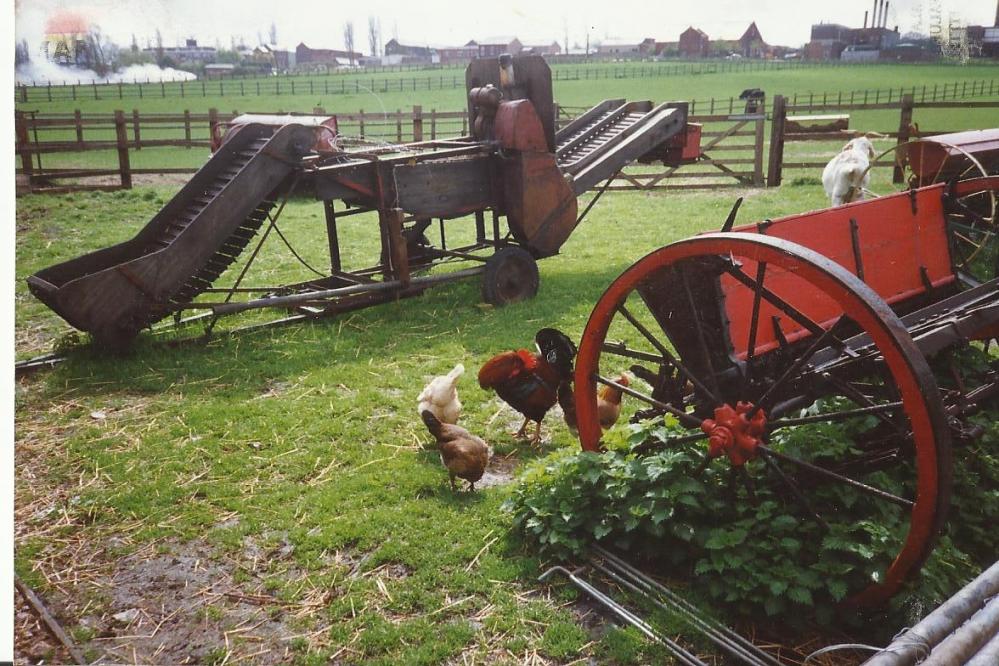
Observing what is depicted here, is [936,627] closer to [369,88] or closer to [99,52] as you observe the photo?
[99,52]

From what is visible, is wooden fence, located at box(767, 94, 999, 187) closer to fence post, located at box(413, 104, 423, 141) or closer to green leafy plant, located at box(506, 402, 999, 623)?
fence post, located at box(413, 104, 423, 141)

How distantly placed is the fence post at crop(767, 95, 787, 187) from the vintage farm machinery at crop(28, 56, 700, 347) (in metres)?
7.02

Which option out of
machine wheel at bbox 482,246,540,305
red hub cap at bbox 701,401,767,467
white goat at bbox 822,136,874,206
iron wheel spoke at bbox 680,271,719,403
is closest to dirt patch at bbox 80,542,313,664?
red hub cap at bbox 701,401,767,467

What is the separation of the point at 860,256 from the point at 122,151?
1404 centimetres

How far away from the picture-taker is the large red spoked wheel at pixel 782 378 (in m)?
2.48

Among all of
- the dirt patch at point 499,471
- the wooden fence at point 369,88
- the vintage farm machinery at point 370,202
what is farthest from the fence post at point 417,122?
the dirt patch at point 499,471

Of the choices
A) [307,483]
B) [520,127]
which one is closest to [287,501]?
[307,483]

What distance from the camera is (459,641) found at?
2.91 meters

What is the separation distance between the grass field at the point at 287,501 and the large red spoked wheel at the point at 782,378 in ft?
2.92

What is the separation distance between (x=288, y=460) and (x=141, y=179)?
13.4m

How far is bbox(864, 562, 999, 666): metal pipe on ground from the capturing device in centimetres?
173

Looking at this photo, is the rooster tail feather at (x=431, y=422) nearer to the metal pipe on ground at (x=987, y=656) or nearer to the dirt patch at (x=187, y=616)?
the dirt patch at (x=187, y=616)

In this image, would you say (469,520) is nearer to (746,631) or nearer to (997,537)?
(746,631)

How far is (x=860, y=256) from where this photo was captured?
4.14 metres
